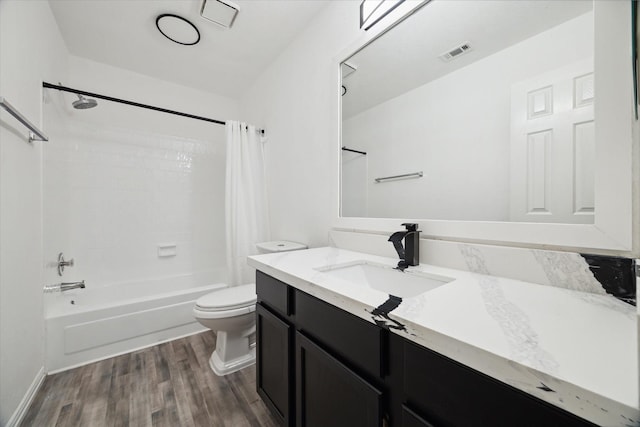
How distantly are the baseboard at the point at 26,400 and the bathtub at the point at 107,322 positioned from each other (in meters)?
0.12

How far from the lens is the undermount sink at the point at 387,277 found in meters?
0.92

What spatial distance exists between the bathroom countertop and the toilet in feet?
3.37

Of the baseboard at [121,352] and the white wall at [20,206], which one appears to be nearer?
the white wall at [20,206]

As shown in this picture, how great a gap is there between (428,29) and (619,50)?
2.32 feet

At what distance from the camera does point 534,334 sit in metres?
0.45

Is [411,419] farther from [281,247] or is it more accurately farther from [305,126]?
[305,126]

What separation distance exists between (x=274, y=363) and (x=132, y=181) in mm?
2412

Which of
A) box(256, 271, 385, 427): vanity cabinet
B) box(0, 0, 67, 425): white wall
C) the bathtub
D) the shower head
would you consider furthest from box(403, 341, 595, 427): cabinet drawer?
the shower head

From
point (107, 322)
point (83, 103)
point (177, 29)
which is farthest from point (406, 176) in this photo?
point (83, 103)

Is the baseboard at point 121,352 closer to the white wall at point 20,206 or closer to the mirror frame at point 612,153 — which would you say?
the white wall at point 20,206

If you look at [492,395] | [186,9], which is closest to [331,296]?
[492,395]

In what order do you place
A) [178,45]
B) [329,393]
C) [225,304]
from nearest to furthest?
1. [329,393]
2. [225,304]
3. [178,45]

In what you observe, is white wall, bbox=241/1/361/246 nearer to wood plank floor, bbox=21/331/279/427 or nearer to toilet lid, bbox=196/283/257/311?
toilet lid, bbox=196/283/257/311

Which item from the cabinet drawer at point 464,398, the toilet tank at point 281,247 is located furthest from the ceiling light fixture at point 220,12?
the cabinet drawer at point 464,398
